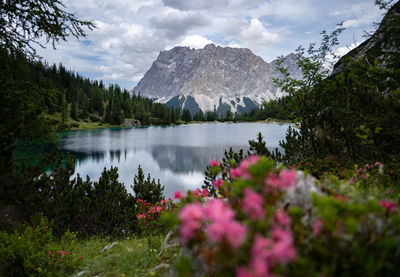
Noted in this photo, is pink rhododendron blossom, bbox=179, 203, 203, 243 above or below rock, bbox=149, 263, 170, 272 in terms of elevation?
above

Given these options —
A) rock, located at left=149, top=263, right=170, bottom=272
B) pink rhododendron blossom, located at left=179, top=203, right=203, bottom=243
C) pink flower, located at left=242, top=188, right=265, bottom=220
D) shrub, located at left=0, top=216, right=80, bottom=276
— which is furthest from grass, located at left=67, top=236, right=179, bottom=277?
pink flower, located at left=242, top=188, right=265, bottom=220

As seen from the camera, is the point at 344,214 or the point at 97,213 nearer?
the point at 344,214

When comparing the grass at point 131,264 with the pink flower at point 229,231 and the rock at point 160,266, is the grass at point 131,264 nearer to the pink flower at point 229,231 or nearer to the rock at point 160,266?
the rock at point 160,266

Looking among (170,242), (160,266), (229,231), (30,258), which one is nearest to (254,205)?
(229,231)

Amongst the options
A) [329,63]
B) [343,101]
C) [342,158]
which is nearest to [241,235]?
[342,158]

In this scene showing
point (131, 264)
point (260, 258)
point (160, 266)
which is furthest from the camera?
point (131, 264)

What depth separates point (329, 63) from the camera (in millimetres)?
11945

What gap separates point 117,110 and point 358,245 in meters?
118

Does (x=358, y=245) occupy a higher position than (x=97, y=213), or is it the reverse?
(x=358, y=245)

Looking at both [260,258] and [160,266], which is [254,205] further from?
[160,266]

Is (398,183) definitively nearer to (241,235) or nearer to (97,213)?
(241,235)

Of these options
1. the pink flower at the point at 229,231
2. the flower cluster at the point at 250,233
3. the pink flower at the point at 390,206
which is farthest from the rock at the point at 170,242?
the pink flower at the point at 390,206

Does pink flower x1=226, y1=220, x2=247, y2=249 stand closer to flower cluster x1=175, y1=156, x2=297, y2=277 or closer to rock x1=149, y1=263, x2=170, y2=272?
flower cluster x1=175, y1=156, x2=297, y2=277

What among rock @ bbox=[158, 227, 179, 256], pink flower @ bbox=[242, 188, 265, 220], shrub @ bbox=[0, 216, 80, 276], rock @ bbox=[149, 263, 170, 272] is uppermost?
pink flower @ bbox=[242, 188, 265, 220]
